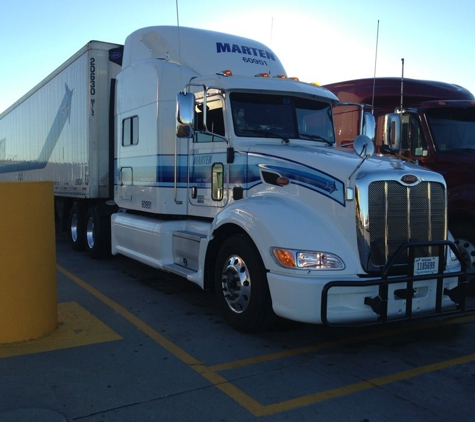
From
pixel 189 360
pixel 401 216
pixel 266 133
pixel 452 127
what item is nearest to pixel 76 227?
pixel 266 133

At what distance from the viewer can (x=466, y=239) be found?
6711mm

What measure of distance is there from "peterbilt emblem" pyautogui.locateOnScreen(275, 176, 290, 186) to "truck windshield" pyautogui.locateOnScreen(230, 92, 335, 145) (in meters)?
0.89

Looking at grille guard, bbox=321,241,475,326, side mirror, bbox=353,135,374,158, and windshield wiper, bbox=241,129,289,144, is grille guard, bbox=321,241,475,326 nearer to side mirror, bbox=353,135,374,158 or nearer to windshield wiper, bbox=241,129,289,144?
side mirror, bbox=353,135,374,158

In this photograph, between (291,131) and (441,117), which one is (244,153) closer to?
(291,131)

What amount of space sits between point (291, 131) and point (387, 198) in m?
1.81

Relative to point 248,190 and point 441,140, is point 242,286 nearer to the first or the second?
point 248,190

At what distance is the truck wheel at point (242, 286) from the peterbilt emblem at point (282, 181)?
26.5 inches

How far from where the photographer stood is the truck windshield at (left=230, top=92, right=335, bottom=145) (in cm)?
607

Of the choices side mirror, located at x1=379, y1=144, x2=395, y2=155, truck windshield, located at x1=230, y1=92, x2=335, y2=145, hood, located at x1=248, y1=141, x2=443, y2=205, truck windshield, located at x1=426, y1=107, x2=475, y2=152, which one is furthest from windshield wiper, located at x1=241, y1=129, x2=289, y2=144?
truck windshield, located at x1=426, y1=107, x2=475, y2=152

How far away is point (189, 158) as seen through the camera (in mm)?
6828

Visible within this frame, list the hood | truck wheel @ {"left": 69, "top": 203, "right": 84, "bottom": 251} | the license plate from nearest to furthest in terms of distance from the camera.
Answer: the license plate, the hood, truck wheel @ {"left": 69, "top": 203, "right": 84, "bottom": 251}

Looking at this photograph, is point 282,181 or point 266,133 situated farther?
point 266,133

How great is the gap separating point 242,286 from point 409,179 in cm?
189

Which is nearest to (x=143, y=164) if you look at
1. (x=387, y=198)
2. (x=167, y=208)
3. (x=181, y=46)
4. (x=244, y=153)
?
(x=167, y=208)
